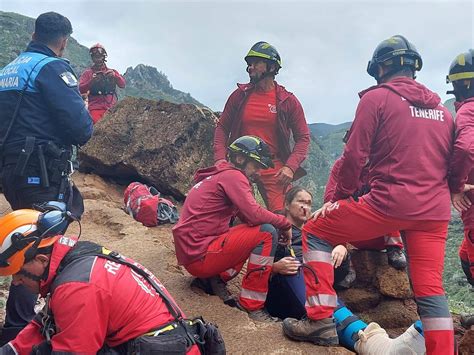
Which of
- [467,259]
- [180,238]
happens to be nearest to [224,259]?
[180,238]

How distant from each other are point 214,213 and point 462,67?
3.25m

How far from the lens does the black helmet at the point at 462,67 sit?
5.45m

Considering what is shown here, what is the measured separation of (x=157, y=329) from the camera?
3109 mm

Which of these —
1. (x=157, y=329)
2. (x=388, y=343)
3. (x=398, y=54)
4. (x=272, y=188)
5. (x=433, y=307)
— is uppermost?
(x=398, y=54)

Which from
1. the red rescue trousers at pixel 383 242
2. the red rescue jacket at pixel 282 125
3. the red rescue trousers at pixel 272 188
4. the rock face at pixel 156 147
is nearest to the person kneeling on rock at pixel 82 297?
the red rescue trousers at pixel 383 242

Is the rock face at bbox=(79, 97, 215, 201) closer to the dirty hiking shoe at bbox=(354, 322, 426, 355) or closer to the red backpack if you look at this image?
the red backpack

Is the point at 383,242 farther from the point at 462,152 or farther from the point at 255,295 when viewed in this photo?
the point at 462,152

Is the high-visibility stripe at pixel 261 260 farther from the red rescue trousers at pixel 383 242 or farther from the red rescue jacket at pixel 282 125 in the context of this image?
the red rescue jacket at pixel 282 125

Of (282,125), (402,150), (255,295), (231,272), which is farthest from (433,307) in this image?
(282,125)

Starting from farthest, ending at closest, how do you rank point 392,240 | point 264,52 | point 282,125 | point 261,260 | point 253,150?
point 282,125
point 264,52
point 392,240
point 253,150
point 261,260

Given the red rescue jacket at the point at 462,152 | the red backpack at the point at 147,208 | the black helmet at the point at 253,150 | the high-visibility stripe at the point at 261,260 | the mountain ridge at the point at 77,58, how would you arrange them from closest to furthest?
the red rescue jacket at the point at 462,152 < the high-visibility stripe at the point at 261,260 < the black helmet at the point at 253,150 < the red backpack at the point at 147,208 < the mountain ridge at the point at 77,58

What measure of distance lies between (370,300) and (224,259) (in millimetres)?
2319

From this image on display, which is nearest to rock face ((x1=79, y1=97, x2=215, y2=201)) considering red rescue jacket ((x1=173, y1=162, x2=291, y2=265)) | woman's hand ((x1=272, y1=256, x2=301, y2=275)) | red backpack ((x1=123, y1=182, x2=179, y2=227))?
red backpack ((x1=123, y1=182, x2=179, y2=227))

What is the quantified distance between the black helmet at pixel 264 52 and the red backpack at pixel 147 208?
3.10m
